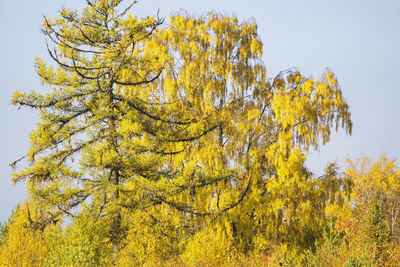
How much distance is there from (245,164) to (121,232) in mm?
5344

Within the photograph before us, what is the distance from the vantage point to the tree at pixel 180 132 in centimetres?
1505

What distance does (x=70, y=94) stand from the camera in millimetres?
15453

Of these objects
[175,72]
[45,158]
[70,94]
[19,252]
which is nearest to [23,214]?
[45,158]

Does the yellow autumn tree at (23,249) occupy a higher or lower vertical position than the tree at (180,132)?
lower

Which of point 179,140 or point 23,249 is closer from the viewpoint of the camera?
point 23,249

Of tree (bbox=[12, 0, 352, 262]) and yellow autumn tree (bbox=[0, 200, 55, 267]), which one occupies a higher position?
tree (bbox=[12, 0, 352, 262])

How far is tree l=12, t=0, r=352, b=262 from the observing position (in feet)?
49.4

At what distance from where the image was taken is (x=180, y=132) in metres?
16.6

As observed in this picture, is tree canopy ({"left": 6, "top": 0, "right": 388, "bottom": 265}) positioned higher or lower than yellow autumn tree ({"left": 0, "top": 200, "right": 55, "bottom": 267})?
higher

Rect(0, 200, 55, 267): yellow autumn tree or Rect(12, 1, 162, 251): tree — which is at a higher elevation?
Rect(12, 1, 162, 251): tree

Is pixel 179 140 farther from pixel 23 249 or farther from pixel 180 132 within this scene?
pixel 23 249

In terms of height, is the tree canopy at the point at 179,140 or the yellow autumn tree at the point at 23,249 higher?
the tree canopy at the point at 179,140

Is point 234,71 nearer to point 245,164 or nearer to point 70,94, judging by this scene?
point 245,164


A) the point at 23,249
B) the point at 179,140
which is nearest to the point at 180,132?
the point at 179,140
